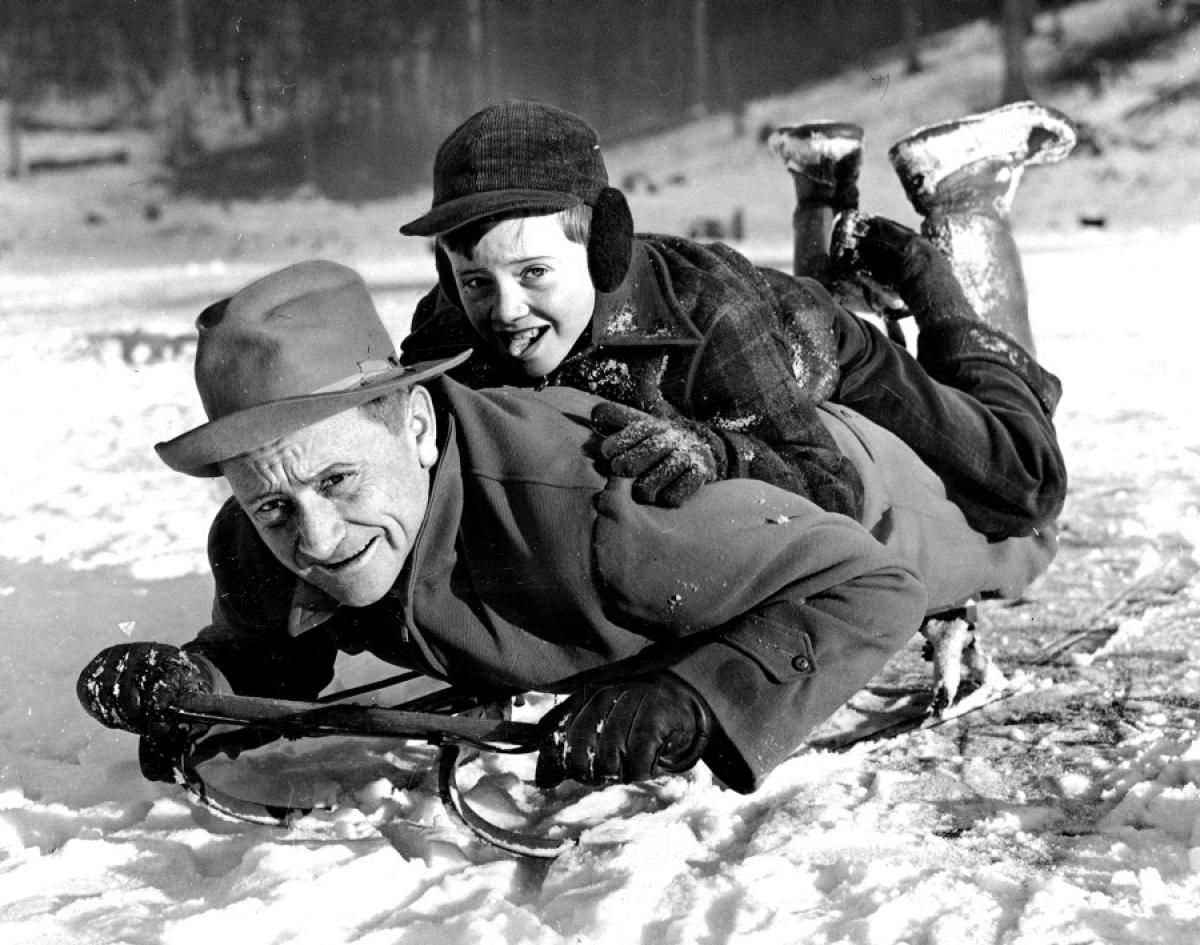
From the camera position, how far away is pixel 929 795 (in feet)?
8.82

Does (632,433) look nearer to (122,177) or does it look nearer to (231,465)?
(231,465)

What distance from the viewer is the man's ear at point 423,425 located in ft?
7.35

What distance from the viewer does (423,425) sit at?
226 cm

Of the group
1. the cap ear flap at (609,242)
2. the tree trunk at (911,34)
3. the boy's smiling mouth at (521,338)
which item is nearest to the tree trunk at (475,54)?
the tree trunk at (911,34)

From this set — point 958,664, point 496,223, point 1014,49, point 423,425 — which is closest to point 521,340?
point 496,223

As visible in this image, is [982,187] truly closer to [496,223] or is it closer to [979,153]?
[979,153]

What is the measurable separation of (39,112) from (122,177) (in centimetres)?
136

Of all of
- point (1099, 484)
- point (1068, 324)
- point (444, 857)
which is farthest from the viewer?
point (1068, 324)

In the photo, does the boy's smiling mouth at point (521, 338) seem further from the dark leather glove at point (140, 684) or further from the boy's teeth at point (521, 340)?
the dark leather glove at point (140, 684)

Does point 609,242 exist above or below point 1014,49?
above

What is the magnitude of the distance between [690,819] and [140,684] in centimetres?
107

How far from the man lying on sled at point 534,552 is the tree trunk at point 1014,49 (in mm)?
14148

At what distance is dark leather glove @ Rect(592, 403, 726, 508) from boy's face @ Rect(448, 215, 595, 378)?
0.64m

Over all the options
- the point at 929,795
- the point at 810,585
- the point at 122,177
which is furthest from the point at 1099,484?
the point at 122,177
